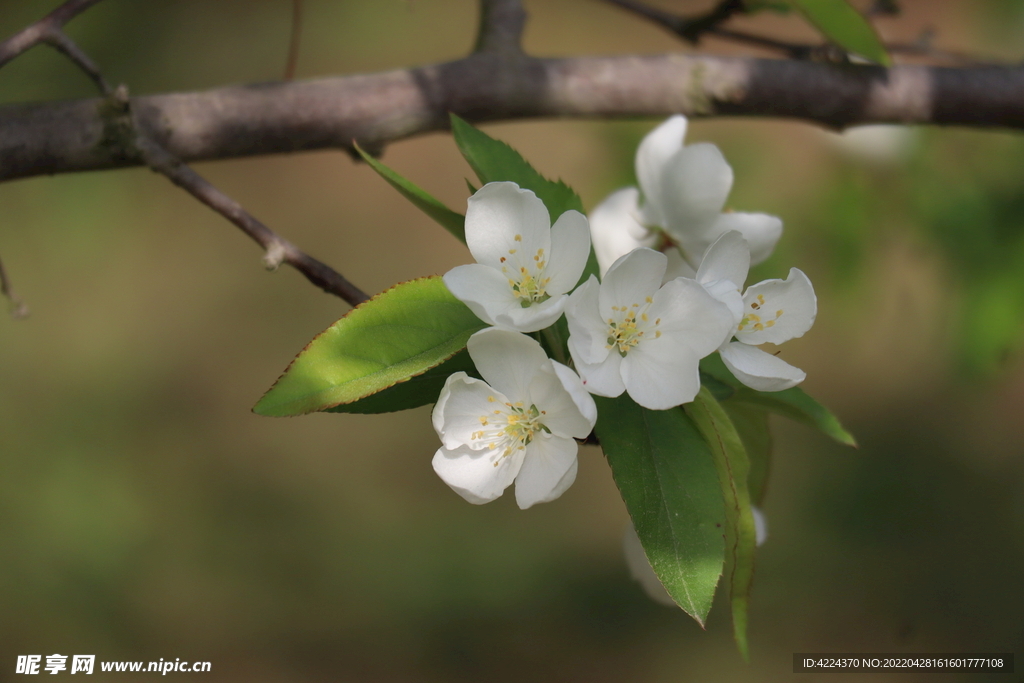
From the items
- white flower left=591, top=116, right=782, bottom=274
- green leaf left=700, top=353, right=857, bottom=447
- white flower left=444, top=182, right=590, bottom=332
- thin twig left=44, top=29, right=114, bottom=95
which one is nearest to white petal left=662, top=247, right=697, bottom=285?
white flower left=591, top=116, right=782, bottom=274

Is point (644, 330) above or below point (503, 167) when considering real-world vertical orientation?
below

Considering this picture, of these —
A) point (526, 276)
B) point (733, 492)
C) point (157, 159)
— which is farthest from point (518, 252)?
point (157, 159)

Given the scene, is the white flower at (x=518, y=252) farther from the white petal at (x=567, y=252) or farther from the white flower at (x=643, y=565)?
the white flower at (x=643, y=565)

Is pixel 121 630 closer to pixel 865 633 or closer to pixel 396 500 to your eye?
pixel 396 500

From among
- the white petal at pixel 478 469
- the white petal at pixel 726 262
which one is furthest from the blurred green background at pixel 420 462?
the white petal at pixel 478 469

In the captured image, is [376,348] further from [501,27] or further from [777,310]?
[501,27]

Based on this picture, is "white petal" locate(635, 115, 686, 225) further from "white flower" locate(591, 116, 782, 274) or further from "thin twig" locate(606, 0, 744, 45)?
"thin twig" locate(606, 0, 744, 45)
